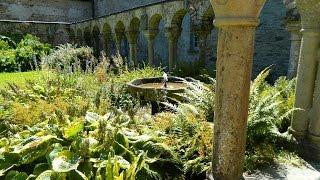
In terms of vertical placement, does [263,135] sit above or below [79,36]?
below

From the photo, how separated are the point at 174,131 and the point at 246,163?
871 millimetres

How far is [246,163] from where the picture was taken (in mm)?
2859

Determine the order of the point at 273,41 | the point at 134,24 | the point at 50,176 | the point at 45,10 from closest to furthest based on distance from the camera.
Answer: the point at 50,176 → the point at 273,41 → the point at 134,24 → the point at 45,10

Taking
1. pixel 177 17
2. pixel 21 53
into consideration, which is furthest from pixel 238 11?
pixel 21 53

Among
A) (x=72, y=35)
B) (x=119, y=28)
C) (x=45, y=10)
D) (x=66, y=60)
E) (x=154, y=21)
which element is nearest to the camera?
(x=66, y=60)

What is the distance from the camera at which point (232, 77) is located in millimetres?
2193

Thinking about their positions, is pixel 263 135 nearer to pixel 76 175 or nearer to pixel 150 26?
Answer: pixel 76 175

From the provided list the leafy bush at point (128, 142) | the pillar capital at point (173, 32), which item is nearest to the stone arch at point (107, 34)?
the pillar capital at point (173, 32)

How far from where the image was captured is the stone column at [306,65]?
3158 millimetres

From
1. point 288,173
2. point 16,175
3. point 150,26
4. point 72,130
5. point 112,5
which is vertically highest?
point 112,5

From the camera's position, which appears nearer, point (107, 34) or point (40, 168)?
point (40, 168)

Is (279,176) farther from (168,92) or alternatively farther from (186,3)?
(186,3)

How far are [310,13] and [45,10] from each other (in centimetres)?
2136

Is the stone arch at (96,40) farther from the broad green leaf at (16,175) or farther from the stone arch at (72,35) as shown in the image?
the broad green leaf at (16,175)
